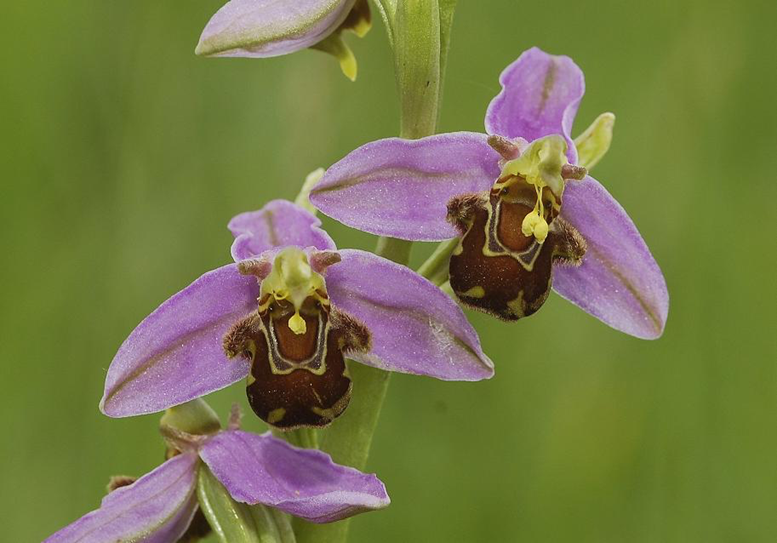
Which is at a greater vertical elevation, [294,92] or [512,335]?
[294,92]

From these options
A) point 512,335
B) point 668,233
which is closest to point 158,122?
point 512,335

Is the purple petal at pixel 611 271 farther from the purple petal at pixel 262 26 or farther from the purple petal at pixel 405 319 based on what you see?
the purple petal at pixel 262 26

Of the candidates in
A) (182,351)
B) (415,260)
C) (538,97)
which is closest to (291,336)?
(182,351)

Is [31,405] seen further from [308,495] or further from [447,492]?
[308,495]

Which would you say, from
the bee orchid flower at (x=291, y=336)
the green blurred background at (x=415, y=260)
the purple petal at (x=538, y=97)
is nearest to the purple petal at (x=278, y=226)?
the bee orchid flower at (x=291, y=336)

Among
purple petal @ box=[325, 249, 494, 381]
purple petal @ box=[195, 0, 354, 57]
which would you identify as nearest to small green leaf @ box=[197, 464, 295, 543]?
purple petal @ box=[325, 249, 494, 381]

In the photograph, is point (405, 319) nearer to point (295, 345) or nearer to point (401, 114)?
point (295, 345)

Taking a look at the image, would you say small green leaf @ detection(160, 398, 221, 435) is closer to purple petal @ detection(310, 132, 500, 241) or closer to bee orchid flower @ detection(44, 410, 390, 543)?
bee orchid flower @ detection(44, 410, 390, 543)
